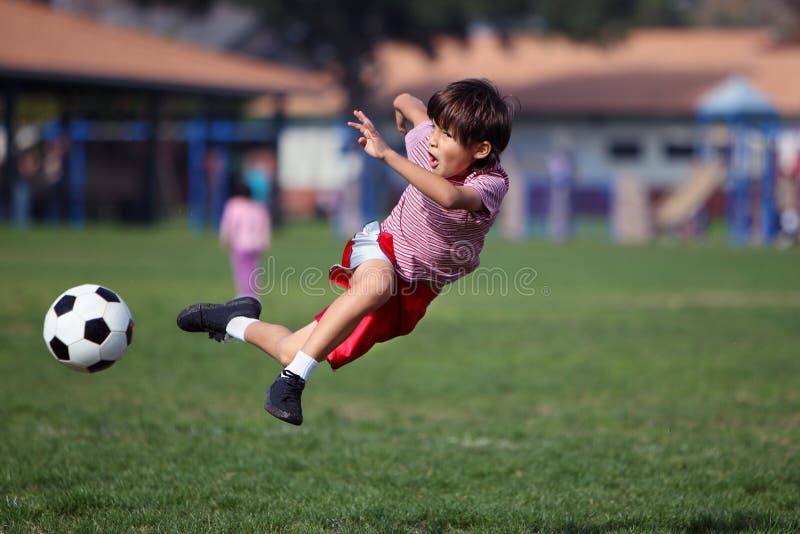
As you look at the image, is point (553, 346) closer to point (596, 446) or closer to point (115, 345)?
point (596, 446)

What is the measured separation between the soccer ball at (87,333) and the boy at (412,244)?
0.42m

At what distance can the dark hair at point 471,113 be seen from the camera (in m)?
4.50

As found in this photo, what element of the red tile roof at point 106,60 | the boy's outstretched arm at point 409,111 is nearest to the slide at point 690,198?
the red tile roof at point 106,60

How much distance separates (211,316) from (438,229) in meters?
1.19

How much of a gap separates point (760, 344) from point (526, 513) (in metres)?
6.70

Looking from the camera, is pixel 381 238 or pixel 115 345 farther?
pixel 115 345

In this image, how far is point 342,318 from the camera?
4.62 meters

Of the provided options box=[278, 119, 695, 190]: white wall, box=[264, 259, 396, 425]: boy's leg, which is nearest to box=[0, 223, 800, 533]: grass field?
box=[264, 259, 396, 425]: boy's leg

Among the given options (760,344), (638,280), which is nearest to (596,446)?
(760,344)

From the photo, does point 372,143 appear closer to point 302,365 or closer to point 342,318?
point 342,318

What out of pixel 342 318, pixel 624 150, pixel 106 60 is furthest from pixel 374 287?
pixel 624 150

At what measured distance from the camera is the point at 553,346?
35.5 ft

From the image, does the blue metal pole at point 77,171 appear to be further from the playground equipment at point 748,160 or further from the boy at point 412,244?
the boy at point 412,244

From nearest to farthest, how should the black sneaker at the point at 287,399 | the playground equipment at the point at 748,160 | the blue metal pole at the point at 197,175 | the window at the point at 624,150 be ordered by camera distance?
the black sneaker at the point at 287,399, the playground equipment at the point at 748,160, the blue metal pole at the point at 197,175, the window at the point at 624,150
